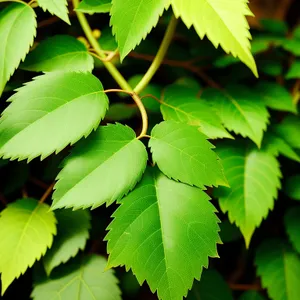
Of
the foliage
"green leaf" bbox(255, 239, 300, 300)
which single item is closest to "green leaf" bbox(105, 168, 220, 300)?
the foliage

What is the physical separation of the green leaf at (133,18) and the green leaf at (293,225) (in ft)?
1.83

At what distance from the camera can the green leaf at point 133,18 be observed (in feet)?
1.80

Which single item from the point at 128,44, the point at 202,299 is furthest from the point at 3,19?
the point at 202,299

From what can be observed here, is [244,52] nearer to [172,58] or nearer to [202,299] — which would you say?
[172,58]

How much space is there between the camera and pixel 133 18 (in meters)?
0.55

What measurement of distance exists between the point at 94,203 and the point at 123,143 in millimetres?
112

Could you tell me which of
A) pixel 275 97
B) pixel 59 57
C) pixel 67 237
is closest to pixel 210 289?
pixel 67 237

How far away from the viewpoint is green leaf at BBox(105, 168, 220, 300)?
0.51m

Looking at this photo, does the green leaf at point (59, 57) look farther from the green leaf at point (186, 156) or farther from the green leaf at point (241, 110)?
the green leaf at point (241, 110)

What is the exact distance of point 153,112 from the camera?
0.78 metres

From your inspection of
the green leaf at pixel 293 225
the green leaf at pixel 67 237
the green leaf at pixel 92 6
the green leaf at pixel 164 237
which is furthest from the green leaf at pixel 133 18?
the green leaf at pixel 293 225

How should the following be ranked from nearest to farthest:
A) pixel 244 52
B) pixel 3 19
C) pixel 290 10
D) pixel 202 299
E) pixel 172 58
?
pixel 244 52 → pixel 3 19 → pixel 202 299 → pixel 172 58 → pixel 290 10

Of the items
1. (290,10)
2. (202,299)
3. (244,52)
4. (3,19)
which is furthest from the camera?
(290,10)

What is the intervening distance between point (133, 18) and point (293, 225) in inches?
23.3
